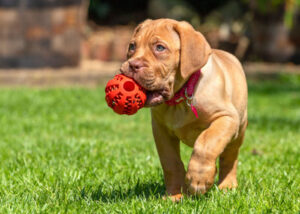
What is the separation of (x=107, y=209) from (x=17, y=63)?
900cm

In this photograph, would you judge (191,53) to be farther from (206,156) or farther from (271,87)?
(271,87)

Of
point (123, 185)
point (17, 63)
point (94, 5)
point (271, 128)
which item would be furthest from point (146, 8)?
point (123, 185)

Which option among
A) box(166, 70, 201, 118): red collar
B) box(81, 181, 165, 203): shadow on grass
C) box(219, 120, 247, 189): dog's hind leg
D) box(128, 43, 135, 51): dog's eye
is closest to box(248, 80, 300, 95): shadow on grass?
box(219, 120, 247, 189): dog's hind leg

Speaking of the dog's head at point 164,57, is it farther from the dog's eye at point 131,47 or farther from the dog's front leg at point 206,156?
the dog's front leg at point 206,156

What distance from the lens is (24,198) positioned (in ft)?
12.1

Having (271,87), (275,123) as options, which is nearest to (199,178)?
Answer: (275,123)

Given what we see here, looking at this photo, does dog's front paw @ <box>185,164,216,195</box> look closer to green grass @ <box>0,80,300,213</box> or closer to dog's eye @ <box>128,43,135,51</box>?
green grass @ <box>0,80,300,213</box>

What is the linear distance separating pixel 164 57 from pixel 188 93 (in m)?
0.31

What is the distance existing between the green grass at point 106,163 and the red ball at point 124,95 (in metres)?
0.61

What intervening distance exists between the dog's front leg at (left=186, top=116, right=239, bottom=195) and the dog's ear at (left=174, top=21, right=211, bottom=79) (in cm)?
40

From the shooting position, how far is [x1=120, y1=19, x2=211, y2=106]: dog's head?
3471 mm

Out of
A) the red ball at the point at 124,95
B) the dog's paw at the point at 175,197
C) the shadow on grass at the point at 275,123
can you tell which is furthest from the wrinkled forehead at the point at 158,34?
the shadow on grass at the point at 275,123

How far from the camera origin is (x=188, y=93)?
3699mm

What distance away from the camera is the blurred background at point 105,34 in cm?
1177
